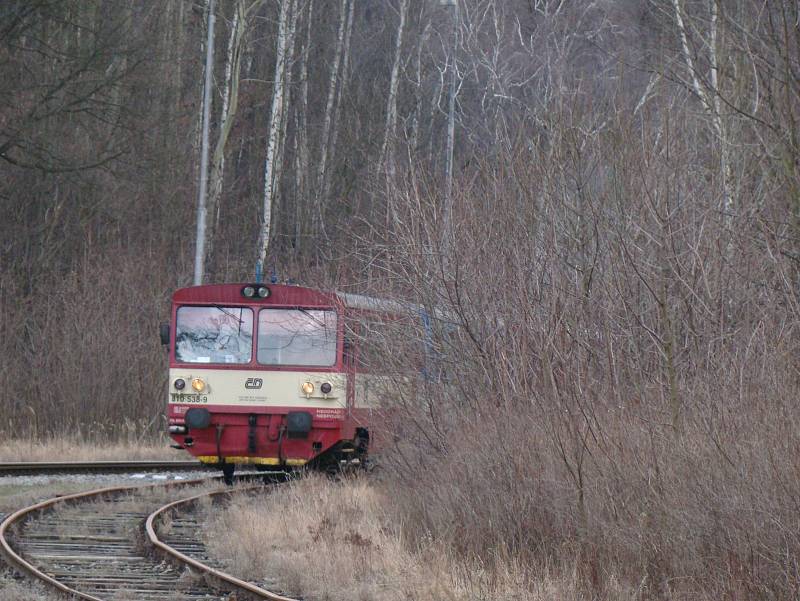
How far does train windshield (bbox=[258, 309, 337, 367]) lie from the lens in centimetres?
1591

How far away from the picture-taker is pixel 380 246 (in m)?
14.5

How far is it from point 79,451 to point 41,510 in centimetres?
798

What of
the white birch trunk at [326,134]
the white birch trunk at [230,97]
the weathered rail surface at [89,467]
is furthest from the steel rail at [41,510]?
the white birch trunk at [326,134]

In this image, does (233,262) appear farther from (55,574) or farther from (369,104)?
(55,574)

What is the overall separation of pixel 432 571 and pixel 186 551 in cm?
313

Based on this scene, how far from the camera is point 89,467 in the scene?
768 inches

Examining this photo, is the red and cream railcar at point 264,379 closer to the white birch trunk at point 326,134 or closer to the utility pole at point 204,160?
the utility pole at point 204,160

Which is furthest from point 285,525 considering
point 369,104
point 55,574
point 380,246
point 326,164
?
point 369,104

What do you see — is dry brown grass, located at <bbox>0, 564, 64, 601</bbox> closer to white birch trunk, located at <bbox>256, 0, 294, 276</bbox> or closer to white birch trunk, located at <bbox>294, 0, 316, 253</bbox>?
white birch trunk, located at <bbox>256, 0, 294, 276</bbox>

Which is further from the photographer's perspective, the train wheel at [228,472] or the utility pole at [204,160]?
the utility pole at [204,160]

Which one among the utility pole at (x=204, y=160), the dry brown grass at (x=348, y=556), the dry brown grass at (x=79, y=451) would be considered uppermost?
the utility pole at (x=204, y=160)

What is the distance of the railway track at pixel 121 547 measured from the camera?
31.4ft

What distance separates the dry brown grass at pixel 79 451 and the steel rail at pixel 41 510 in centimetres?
396

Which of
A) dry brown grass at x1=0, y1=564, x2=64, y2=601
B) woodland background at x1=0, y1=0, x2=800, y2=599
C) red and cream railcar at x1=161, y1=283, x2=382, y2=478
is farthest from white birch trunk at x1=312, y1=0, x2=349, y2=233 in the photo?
dry brown grass at x1=0, y1=564, x2=64, y2=601
